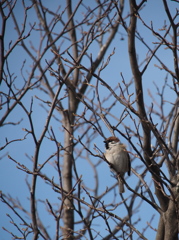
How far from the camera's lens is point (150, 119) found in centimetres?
271

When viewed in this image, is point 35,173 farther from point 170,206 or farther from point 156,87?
point 156,87

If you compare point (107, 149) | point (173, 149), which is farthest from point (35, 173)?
point (107, 149)

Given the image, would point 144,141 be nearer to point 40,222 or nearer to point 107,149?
point 107,149

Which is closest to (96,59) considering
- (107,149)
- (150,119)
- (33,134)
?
(107,149)

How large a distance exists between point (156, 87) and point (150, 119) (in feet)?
5.17

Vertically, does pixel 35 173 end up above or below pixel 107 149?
below

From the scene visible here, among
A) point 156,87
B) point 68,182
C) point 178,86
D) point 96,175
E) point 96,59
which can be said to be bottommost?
point 178,86

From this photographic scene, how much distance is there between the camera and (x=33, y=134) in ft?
10.5

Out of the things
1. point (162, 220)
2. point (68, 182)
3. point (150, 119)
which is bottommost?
point (162, 220)

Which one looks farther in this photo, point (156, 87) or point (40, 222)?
point (40, 222)

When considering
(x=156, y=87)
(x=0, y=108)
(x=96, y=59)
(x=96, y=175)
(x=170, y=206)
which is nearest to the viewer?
(x=170, y=206)

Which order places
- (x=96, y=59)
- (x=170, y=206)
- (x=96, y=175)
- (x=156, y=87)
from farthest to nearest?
(x=96, y=175), (x=96, y=59), (x=156, y=87), (x=170, y=206)

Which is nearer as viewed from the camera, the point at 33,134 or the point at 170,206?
the point at 170,206

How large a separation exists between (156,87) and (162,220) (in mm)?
1710
